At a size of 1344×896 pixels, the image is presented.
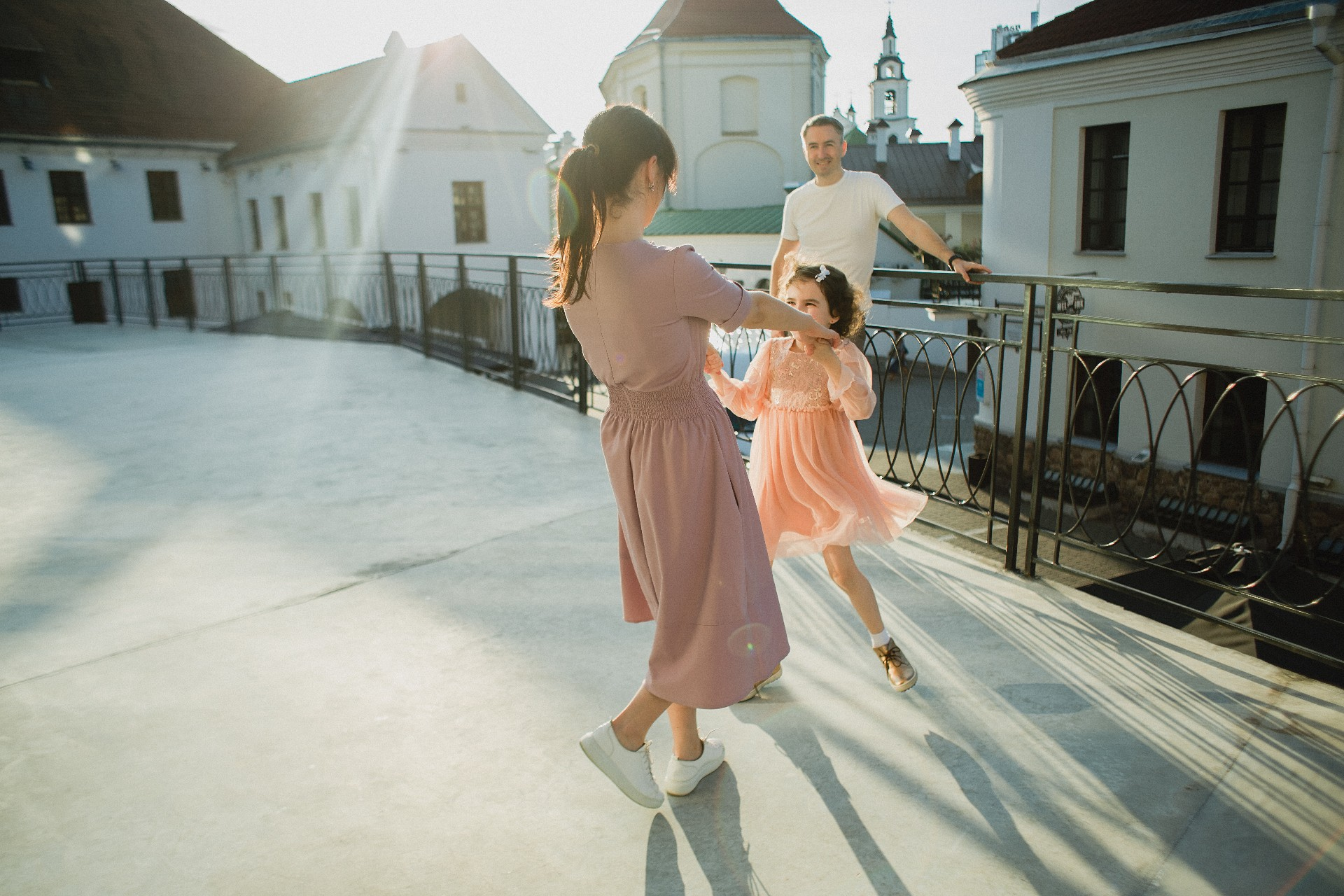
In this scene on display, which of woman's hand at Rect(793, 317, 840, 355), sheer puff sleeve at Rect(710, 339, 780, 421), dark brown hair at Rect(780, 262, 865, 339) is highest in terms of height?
dark brown hair at Rect(780, 262, 865, 339)

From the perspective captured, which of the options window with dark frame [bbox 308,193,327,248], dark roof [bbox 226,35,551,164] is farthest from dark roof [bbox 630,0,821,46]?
window with dark frame [bbox 308,193,327,248]

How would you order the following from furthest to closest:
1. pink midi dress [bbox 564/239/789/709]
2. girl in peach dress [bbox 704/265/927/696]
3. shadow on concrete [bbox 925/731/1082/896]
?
1. girl in peach dress [bbox 704/265/927/696]
2. pink midi dress [bbox 564/239/789/709]
3. shadow on concrete [bbox 925/731/1082/896]

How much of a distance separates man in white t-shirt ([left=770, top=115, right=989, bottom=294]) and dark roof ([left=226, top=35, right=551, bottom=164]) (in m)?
22.8

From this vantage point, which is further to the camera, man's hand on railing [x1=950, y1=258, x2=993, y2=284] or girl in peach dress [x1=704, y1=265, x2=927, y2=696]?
man's hand on railing [x1=950, y1=258, x2=993, y2=284]

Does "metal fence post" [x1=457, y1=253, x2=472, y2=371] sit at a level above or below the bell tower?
below

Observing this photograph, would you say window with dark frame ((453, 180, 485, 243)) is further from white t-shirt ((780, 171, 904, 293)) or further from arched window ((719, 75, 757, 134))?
white t-shirt ((780, 171, 904, 293))

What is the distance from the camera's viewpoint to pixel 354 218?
2448 cm

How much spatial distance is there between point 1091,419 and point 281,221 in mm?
22266

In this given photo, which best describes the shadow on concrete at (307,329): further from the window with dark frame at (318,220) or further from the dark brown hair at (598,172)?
the dark brown hair at (598,172)

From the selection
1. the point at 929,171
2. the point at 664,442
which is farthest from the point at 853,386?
the point at 929,171

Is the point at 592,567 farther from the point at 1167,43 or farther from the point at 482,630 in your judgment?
the point at 1167,43

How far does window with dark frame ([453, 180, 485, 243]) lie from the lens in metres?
25.6

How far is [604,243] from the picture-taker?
1945 millimetres

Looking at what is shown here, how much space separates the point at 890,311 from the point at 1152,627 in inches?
1027
